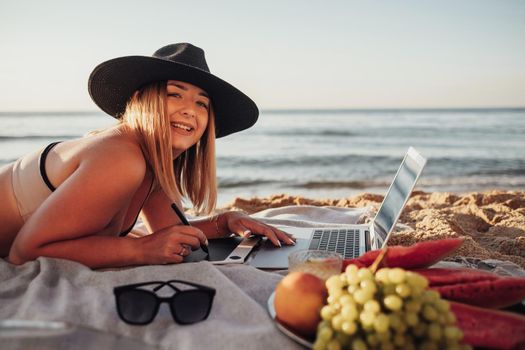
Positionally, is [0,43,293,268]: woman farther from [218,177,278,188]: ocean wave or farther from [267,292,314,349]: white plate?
[218,177,278,188]: ocean wave

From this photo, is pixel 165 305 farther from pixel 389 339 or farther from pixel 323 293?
pixel 389 339

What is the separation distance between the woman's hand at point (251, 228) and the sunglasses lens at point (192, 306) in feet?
3.90

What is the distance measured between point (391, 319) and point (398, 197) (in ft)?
5.65

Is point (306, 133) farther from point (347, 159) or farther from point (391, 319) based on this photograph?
point (391, 319)

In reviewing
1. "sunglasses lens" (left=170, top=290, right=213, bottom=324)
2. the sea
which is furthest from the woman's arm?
the sea

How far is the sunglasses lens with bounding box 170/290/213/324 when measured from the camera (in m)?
1.82

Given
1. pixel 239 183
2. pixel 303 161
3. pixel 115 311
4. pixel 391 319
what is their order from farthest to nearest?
pixel 303 161, pixel 239 183, pixel 115 311, pixel 391 319

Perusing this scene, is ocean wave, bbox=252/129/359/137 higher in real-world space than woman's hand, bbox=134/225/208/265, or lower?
lower

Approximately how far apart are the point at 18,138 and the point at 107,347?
21.7 meters

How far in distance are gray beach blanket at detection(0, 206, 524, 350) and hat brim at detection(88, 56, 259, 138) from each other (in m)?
1.27

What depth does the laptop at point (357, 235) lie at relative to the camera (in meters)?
2.68

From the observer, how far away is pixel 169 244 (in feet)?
8.05

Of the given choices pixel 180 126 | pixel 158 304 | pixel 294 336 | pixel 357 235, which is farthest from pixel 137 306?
pixel 357 235

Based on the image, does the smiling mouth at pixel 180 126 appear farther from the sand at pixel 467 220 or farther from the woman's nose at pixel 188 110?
the sand at pixel 467 220
